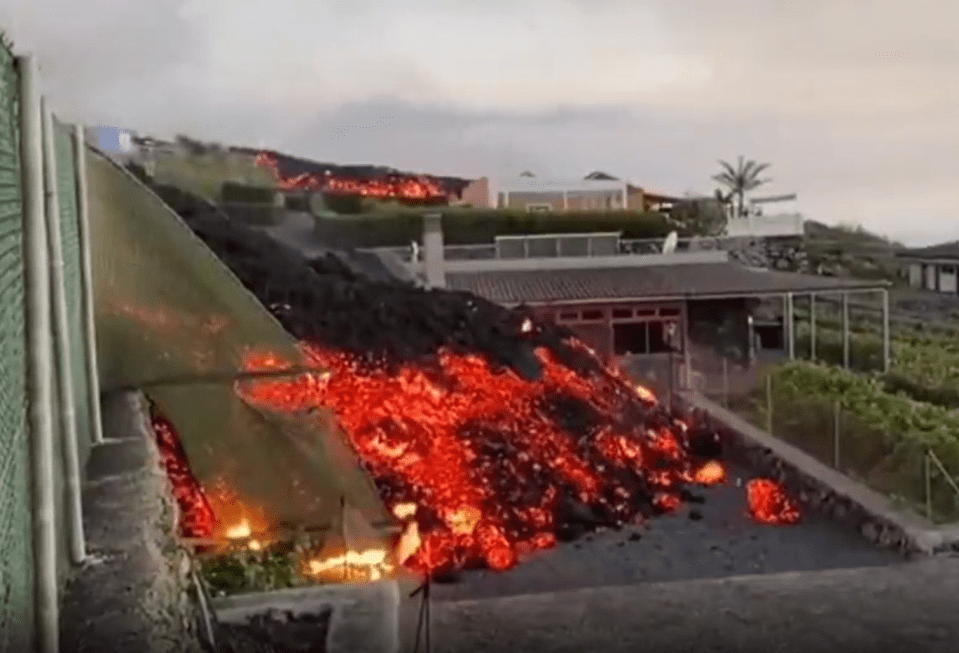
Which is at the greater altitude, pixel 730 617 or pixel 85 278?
pixel 85 278

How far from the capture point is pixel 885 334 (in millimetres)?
3666

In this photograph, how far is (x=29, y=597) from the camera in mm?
1169

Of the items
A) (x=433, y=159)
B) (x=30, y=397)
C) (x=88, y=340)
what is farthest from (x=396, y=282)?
(x=30, y=397)

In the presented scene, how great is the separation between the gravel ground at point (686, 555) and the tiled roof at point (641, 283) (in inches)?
23.8

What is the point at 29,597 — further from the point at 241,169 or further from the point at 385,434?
the point at 385,434

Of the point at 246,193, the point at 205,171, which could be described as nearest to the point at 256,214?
the point at 246,193

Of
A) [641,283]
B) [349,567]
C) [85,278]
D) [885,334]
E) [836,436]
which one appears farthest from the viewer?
[836,436]

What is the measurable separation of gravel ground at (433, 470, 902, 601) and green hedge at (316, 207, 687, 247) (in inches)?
30.2

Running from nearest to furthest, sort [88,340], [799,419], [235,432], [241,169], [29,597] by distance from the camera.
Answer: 1. [29,597]
2. [88,340]
3. [235,432]
4. [241,169]
5. [799,419]

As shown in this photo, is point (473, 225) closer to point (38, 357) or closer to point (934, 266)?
point (934, 266)

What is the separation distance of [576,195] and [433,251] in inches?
14.8

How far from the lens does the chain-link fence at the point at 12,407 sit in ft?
3.47

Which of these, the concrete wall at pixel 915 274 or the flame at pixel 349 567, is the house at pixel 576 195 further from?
the flame at pixel 349 567

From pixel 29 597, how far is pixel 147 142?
2.04 meters
